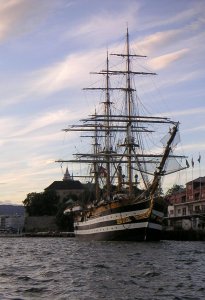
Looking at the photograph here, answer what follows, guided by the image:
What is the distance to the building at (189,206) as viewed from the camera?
103 metres

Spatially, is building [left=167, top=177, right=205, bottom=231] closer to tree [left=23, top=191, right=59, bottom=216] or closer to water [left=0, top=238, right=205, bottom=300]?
tree [left=23, top=191, right=59, bottom=216]

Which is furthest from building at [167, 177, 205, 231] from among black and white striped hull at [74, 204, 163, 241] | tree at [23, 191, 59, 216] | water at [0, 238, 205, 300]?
water at [0, 238, 205, 300]

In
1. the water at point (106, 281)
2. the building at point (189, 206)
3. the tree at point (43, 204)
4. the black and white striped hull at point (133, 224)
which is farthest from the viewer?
the tree at point (43, 204)

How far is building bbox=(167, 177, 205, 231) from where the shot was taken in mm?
103081

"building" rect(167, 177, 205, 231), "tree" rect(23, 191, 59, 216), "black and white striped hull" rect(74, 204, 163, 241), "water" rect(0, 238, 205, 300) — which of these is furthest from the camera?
"tree" rect(23, 191, 59, 216)

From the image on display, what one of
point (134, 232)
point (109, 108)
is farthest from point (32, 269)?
point (109, 108)

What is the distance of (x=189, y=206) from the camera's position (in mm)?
119062

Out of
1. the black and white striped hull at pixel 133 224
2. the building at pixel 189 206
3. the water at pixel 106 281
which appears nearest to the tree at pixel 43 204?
the building at pixel 189 206

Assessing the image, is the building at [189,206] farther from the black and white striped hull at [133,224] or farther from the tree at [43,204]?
the tree at [43,204]

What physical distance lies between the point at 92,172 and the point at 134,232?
129 ft

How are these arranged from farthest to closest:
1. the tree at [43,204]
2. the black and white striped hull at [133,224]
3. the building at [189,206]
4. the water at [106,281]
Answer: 1. the tree at [43,204]
2. the building at [189,206]
3. the black and white striped hull at [133,224]
4. the water at [106,281]

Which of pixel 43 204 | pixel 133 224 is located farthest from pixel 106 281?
pixel 43 204

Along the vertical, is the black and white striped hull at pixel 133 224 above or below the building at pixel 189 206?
below

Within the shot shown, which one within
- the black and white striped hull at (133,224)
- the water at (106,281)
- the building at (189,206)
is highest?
the building at (189,206)
